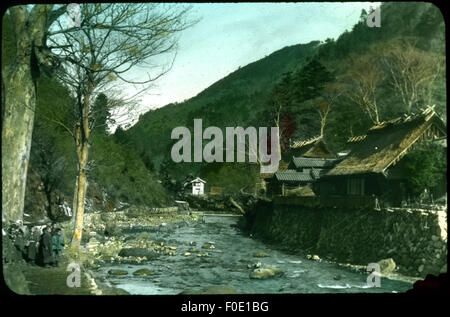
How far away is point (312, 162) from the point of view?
438 inches

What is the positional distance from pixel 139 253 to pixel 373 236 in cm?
575

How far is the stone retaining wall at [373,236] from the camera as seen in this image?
348 inches

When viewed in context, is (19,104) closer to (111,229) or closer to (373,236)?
(111,229)

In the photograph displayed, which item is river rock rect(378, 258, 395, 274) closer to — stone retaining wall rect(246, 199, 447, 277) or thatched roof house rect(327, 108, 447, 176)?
stone retaining wall rect(246, 199, 447, 277)

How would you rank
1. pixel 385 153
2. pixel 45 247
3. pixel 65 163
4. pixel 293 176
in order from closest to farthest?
pixel 45 247, pixel 65 163, pixel 385 153, pixel 293 176

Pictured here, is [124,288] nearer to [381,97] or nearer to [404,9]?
[381,97]

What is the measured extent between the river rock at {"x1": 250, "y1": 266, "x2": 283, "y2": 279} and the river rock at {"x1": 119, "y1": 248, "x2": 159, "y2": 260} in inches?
106

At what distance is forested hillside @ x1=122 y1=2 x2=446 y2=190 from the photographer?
330 inches

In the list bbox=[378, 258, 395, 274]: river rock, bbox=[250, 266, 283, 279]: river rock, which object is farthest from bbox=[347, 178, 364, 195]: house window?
bbox=[250, 266, 283, 279]: river rock

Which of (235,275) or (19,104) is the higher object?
(19,104)

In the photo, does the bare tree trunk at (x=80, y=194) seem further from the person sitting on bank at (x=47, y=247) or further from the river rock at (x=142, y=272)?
the river rock at (x=142, y=272)

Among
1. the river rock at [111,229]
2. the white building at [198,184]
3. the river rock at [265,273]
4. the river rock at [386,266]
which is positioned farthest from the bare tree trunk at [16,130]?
the river rock at [386,266]

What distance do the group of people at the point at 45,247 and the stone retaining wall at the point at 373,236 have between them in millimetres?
6494

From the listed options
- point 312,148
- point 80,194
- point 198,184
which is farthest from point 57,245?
point 312,148
